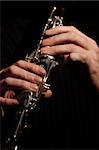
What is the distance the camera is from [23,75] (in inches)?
38.8

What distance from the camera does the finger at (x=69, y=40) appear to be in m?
0.94

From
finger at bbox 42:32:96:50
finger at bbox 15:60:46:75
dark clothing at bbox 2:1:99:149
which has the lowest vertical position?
dark clothing at bbox 2:1:99:149

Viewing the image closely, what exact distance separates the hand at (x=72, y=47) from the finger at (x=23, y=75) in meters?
0.07

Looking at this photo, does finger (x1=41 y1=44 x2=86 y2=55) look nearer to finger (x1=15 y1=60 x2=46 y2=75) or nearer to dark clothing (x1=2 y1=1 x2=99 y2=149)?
finger (x1=15 y1=60 x2=46 y2=75)

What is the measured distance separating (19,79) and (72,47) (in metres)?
0.16

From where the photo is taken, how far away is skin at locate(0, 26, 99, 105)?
948 mm

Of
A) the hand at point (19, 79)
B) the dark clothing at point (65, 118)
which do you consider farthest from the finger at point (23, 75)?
the dark clothing at point (65, 118)

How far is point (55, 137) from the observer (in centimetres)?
Answer: 125

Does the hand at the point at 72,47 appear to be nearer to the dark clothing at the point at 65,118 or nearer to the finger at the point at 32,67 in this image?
the finger at the point at 32,67

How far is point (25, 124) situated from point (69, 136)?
11.0 inches

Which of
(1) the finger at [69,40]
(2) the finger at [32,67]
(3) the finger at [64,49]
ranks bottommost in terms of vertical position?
(2) the finger at [32,67]

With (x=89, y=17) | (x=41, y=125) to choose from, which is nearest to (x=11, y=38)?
(x=89, y=17)

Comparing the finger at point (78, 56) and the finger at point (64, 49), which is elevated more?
the finger at point (64, 49)

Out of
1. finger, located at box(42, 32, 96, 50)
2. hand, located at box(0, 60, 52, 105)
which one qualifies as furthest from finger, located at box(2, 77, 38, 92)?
finger, located at box(42, 32, 96, 50)
